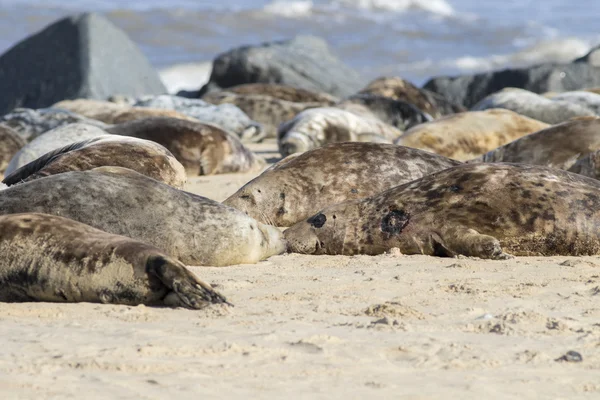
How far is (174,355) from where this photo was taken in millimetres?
2852

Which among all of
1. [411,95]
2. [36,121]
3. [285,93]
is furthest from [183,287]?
[285,93]

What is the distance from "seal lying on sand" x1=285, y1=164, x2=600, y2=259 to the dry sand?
52 cm

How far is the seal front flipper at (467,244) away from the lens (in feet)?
15.5

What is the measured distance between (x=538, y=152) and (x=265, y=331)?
4.81 m

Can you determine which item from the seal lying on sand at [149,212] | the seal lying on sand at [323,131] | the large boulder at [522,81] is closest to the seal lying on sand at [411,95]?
the large boulder at [522,81]

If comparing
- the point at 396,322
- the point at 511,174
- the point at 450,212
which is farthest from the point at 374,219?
the point at 396,322

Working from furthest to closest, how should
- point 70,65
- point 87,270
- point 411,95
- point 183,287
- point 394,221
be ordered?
point 70,65 → point 411,95 → point 394,221 → point 87,270 → point 183,287

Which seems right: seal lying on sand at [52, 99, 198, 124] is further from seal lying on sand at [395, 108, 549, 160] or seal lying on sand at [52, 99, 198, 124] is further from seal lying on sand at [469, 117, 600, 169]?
seal lying on sand at [469, 117, 600, 169]

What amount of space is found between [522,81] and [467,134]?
17192 millimetres

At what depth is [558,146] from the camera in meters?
7.45

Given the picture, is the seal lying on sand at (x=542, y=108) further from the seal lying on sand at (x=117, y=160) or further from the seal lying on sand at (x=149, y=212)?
the seal lying on sand at (x=149, y=212)

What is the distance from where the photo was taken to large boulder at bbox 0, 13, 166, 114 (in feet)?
76.6

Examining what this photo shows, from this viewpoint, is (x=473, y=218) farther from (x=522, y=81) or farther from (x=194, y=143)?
(x=522, y=81)

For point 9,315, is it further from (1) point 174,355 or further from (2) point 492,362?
(2) point 492,362
